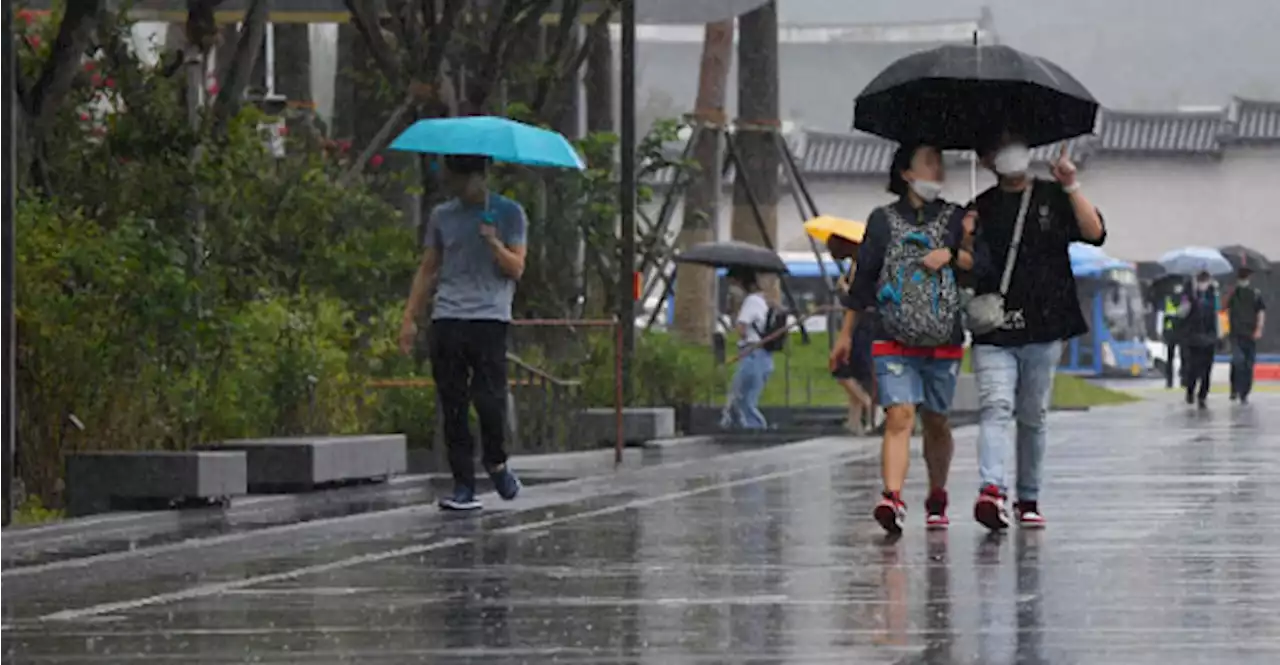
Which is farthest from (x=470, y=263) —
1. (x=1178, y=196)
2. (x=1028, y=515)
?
(x=1178, y=196)

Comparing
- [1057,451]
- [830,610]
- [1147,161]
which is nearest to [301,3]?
[1057,451]

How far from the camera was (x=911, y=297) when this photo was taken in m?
17.0

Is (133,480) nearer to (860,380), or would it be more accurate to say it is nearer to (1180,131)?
(860,380)

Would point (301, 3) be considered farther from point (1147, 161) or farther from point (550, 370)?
point (1147, 161)

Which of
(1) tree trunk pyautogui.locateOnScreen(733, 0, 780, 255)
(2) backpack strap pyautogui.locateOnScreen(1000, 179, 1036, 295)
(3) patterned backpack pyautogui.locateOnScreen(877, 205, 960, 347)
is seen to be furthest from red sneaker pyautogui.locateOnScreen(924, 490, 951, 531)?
(1) tree trunk pyautogui.locateOnScreen(733, 0, 780, 255)

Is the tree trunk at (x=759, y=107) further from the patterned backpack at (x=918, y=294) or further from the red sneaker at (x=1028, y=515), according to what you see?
the patterned backpack at (x=918, y=294)

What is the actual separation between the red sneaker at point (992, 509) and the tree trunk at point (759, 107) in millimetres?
29633

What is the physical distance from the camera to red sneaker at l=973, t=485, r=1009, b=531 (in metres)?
16.9

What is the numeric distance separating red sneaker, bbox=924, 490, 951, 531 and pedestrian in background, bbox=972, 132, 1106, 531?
24 cm

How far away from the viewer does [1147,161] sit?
91.7 metres

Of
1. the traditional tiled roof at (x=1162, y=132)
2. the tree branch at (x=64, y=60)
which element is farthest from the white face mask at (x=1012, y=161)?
the traditional tiled roof at (x=1162, y=132)

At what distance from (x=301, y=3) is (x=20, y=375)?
20591mm

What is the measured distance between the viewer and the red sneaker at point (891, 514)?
55.1 feet

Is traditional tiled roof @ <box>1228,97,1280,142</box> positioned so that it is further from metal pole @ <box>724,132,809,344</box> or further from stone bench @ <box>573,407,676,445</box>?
stone bench @ <box>573,407,676,445</box>
